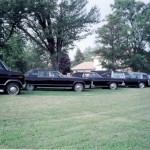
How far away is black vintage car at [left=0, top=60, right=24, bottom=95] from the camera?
1636cm

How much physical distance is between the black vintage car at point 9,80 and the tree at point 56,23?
45.9ft

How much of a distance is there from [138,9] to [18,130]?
1896 inches

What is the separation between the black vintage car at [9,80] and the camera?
1636cm

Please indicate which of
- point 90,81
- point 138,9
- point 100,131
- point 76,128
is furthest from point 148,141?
point 138,9

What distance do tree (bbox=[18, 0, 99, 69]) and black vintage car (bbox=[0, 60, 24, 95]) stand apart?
13980 mm

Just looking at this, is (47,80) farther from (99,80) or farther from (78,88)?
(99,80)

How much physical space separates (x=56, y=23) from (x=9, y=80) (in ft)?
52.3

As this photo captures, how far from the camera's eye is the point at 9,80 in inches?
648

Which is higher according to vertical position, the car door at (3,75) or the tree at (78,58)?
the tree at (78,58)

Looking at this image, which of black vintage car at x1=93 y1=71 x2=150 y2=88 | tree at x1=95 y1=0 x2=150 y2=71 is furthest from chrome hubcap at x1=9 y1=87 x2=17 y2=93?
tree at x1=95 y1=0 x2=150 y2=71

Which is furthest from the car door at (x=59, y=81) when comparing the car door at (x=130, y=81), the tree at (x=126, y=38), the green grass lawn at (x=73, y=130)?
the tree at (x=126, y=38)

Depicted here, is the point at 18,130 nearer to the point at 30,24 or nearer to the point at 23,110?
the point at 23,110

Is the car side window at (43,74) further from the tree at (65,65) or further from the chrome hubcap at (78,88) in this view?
the tree at (65,65)

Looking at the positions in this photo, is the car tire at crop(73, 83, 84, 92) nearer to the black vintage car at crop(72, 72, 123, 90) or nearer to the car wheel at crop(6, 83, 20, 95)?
the black vintage car at crop(72, 72, 123, 90)
